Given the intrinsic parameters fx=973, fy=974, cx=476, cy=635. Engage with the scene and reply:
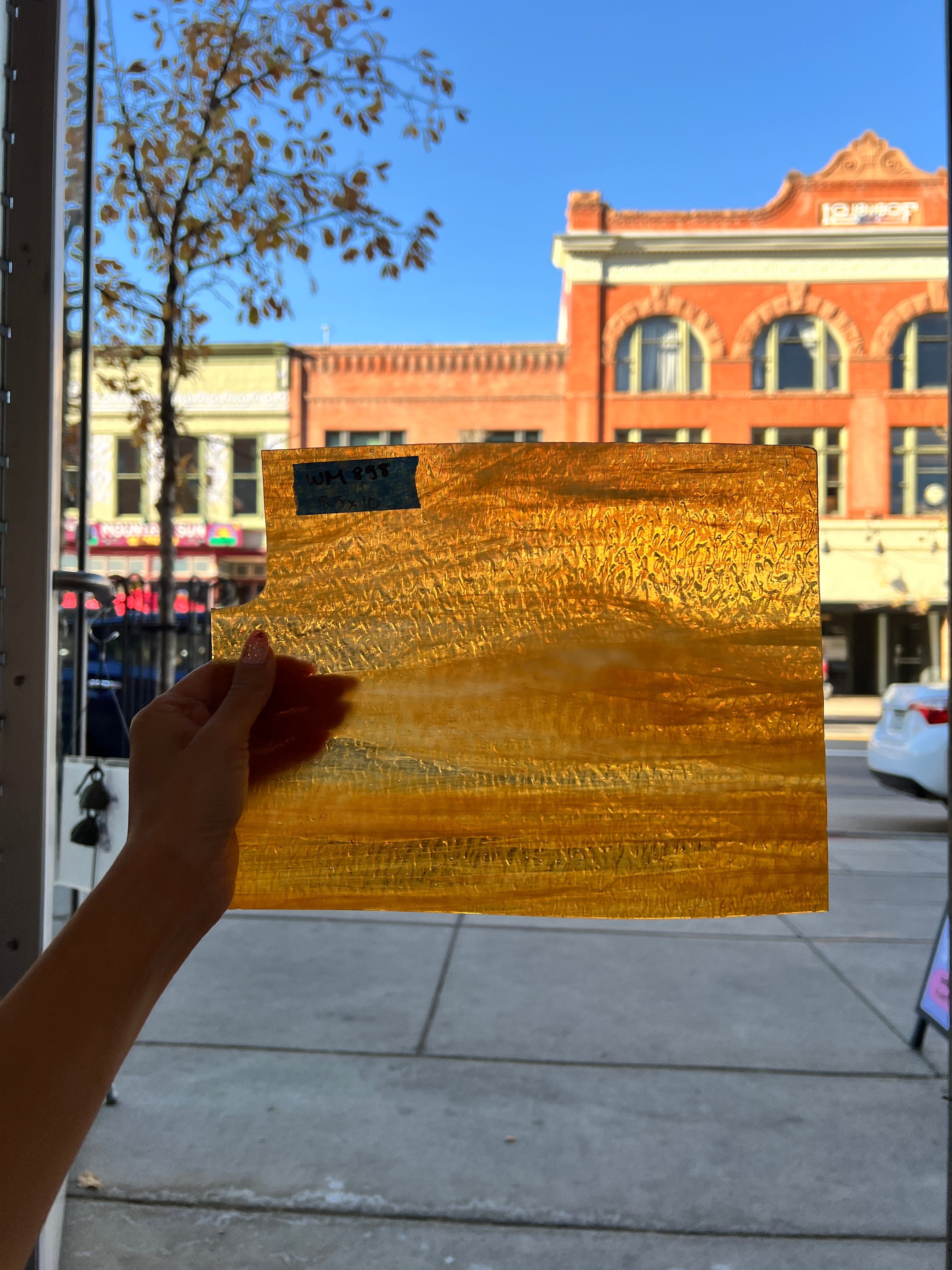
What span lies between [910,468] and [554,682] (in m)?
23.7

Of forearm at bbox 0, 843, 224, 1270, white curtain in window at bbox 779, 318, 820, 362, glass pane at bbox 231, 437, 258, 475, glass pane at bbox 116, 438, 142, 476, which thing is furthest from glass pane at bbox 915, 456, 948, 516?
forearm at bbox 0, 843, 224, 1270

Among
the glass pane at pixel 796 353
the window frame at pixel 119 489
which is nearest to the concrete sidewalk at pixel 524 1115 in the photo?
the window frame at pixel 119 489

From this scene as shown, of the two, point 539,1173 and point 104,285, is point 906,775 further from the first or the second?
point 104,285

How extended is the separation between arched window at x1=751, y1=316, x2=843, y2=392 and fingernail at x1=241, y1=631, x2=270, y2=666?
23370mm

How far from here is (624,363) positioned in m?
22.8

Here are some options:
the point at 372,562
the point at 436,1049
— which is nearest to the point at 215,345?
the point at 436,1049

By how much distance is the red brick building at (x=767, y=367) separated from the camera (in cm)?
2212

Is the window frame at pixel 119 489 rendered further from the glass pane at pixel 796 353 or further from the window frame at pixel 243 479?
the glass pane at pixel 796 353

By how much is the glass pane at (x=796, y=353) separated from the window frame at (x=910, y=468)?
2012 mm

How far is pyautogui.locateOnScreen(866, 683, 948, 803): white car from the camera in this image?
7.45 metres

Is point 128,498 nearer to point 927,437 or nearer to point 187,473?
point 187,473

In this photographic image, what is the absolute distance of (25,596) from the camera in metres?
1.60

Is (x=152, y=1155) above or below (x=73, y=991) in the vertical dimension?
below

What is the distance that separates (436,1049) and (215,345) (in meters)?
21.5
